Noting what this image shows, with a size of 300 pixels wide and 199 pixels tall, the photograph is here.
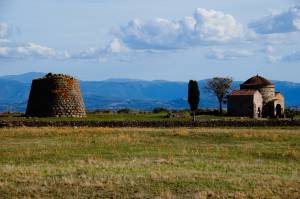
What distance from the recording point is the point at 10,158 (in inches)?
1049

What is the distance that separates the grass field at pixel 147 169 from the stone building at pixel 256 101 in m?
46.6

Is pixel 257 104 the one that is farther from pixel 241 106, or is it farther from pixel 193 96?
pixel 193 96

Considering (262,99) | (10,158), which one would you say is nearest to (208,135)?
(10,158)

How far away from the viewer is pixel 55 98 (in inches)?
2889

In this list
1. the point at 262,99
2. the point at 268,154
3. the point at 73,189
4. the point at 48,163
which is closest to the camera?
the point at 73,189

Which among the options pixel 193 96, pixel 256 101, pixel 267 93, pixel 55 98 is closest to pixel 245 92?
pixel 256 101

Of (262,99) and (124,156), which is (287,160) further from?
(262,99)

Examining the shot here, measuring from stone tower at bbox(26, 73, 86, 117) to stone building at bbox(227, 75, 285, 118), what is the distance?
82.7ft

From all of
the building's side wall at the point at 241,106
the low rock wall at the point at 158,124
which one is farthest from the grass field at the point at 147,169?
the building's side wall at the point at 241,106

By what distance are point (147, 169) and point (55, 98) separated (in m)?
53.0

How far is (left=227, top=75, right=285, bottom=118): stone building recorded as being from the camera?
83.9 metres

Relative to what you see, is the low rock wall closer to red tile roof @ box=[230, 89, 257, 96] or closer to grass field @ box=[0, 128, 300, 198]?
grass field @ box=[0, 128, 300, 198]

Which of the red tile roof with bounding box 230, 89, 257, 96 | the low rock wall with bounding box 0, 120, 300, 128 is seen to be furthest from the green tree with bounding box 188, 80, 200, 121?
the low rock wall with bounding box 0, 120, 300, 128

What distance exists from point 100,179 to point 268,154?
1242cm
